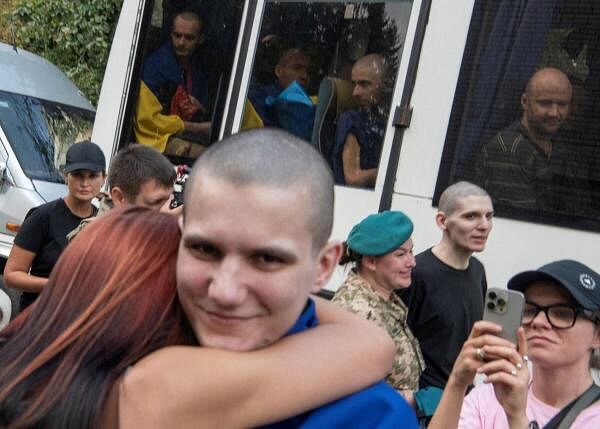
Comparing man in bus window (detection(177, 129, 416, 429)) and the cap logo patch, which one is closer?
man in bus window (detection(177, 129, 416, 429))

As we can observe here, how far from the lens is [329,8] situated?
575cm

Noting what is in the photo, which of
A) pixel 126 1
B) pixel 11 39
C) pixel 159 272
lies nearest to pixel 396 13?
pixel 126 1

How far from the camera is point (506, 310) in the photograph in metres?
2.58

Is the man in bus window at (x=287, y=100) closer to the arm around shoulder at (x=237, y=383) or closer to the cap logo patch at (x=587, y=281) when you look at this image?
the cap logo patch at (x=587, y=281)

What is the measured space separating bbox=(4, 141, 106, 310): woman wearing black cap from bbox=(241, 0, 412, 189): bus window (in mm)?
1230

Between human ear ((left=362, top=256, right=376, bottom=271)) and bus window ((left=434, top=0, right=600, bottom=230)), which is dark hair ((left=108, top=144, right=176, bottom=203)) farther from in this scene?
bus window ((left=434, top=0, right=600, bottom=230))

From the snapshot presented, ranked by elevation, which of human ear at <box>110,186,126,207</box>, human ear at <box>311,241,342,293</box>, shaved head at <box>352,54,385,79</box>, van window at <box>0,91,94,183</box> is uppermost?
shaved head at <box>352,54,385,79</box>

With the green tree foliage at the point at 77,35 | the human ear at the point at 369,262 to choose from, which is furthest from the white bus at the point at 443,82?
the green tree foliage at the point at 77,35

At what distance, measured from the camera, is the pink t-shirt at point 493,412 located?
2820mm

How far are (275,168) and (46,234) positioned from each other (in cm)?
357

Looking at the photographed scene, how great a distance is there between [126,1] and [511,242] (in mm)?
3453

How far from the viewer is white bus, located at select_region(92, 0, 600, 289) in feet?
14.9

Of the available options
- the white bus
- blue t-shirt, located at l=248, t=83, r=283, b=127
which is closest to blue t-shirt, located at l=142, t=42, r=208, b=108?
the white bus

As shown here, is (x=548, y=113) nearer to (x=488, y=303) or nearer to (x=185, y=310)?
(x=488, y=303)
